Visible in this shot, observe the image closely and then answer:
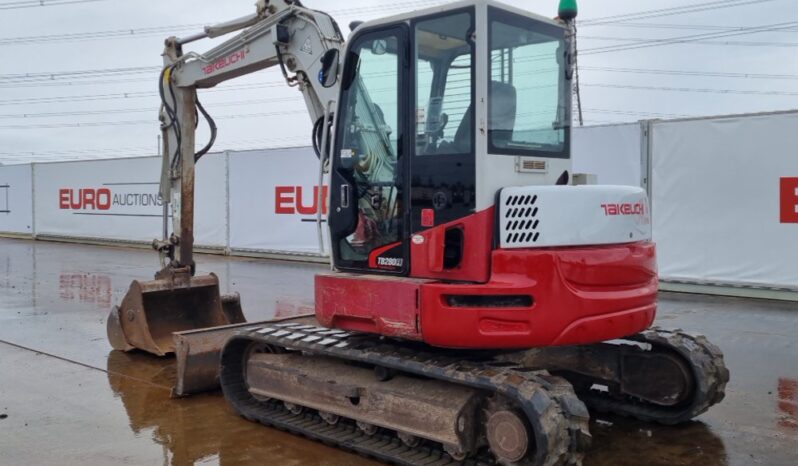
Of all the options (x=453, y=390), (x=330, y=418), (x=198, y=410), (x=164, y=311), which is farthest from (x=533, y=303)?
(x=164, y=311)

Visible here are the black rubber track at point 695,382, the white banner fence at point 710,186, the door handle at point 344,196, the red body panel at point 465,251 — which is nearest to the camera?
the red body panel at point 465,251

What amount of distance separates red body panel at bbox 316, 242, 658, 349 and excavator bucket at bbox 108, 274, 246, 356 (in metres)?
3.57

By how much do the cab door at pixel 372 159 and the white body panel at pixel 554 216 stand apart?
0.73m

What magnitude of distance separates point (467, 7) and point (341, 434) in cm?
298

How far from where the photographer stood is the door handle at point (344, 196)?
5.32 metres

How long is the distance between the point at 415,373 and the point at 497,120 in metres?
1.68

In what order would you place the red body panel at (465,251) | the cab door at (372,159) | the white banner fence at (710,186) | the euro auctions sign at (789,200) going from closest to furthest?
the red body panel at (465,251) < the cab door at (372,159) < the euro auctions sign at (789,200) < the white banner fence at (710,186)

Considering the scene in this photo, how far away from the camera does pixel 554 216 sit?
455 cm

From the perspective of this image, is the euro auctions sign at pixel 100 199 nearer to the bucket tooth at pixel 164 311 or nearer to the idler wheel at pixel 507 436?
the bucket tooth at pixel 164 311

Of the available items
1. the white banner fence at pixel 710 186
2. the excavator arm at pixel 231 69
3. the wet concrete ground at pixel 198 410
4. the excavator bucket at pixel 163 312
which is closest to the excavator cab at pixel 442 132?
the excavator arm at pixel 231 69

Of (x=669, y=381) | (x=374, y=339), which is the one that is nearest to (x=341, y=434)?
(x=374, y=339)

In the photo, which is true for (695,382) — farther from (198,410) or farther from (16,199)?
(16,199)

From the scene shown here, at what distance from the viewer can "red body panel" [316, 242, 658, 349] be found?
4.50 metres

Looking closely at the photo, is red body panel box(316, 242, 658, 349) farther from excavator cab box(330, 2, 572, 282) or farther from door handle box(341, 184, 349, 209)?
door handle box(341, 184, 349, 209)
